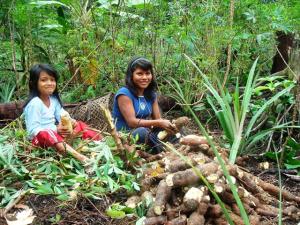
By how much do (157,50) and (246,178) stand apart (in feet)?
10.4

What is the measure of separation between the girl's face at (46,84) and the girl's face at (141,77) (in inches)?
28.0

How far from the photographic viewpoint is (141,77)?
367 cm

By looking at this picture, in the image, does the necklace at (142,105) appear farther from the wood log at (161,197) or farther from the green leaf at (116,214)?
the green leaf at (116,214)

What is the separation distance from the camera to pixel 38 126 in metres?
3.29

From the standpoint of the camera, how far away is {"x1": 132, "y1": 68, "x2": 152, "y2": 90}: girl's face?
3662mm

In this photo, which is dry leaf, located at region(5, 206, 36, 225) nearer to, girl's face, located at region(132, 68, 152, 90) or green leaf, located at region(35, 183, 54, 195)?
green leaf, located at region(35, 183, 54, 195)

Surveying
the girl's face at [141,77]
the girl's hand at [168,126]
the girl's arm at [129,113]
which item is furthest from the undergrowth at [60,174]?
the girl's face at [141,77]

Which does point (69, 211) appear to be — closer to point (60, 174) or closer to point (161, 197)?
point (60, 174)

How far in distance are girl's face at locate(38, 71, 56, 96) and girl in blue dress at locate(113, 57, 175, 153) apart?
58 cm

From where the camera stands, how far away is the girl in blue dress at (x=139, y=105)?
348 centimetres

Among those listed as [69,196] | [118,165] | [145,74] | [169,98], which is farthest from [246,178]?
[169,98]

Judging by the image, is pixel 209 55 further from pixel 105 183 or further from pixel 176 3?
pixel 105 183

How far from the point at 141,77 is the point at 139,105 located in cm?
28

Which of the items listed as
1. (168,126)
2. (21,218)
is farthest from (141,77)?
(21,218)
